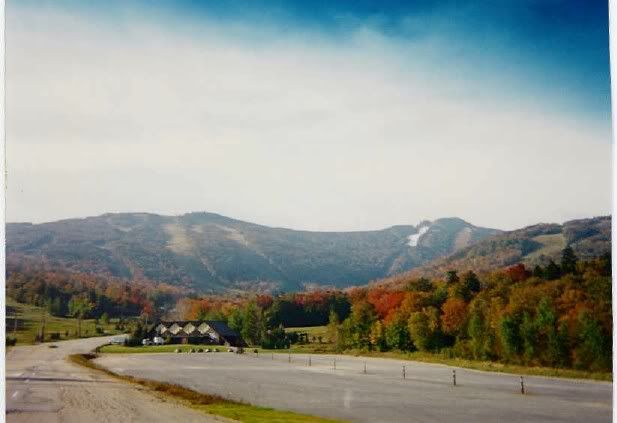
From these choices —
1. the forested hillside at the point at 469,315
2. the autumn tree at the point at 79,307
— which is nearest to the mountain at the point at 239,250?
the forested hillside at the point at 469,315

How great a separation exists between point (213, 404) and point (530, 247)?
358cm

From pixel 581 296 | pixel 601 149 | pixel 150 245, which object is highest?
pixel 601 149

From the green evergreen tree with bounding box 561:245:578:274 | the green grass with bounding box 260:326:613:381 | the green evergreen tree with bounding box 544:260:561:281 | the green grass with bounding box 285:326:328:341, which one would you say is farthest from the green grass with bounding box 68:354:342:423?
the green evergreen tree with bounding box 561:245:578:274

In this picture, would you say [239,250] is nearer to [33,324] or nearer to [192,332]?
[192,332]

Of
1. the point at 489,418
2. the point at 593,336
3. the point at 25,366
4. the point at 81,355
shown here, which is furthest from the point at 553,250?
the point at 25,366

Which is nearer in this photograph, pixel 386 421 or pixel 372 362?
pixel 386 421

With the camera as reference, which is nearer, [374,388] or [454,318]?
[374,388]

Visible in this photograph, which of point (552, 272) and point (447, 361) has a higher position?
point (552, 272)

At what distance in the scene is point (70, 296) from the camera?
638cm

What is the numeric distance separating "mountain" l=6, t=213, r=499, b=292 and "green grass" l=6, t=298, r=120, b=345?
1.75ft

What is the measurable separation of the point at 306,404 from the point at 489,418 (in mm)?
1744

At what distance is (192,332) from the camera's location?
6641 mm

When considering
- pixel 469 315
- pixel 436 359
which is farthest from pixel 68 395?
pixel 469 315

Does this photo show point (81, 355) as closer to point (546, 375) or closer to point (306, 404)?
point (306, 404)
